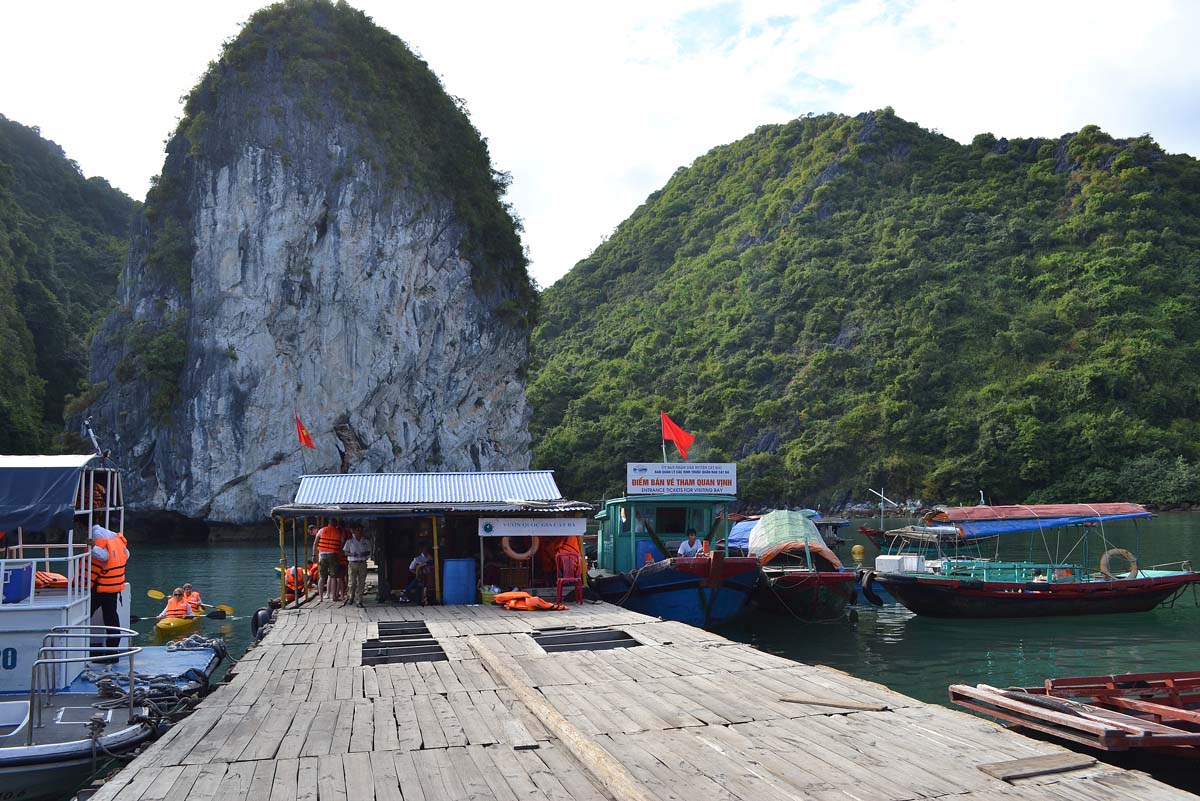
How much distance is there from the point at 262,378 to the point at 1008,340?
57967 mm

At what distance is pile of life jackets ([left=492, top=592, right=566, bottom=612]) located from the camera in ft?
48.7

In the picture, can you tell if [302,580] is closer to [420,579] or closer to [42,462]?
[420,579]

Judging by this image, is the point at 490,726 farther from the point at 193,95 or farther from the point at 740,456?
the point at 740,456

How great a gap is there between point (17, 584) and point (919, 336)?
7642cm

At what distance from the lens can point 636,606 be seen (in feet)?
56.9

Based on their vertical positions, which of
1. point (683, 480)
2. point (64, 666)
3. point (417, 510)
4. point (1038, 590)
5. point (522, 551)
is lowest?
point (1038, 590)

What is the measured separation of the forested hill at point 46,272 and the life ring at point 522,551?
43379 millimetres

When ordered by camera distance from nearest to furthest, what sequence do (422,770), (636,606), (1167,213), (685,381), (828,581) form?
(422,770), (636,606), (828,581), (1167,213), (685,381)

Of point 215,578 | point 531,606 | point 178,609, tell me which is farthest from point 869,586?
point 215,578

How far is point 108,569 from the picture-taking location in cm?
1184

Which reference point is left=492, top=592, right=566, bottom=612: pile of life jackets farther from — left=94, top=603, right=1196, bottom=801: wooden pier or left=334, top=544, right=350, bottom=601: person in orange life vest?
left=94, top=603, right=1196, bottom=801: wooden pier

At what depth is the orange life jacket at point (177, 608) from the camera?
18.6 metres

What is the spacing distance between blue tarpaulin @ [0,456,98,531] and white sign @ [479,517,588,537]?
6904 mm

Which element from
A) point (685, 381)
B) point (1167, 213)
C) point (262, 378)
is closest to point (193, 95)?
point (262, 378)
